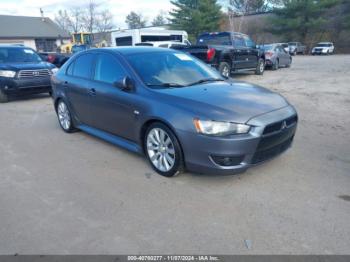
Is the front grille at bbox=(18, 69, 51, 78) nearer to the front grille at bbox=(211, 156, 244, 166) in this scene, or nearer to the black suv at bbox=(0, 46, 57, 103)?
the black suv at bbox=(0, 46, 57, 103)

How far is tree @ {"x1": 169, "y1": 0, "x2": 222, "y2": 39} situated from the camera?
146 ft

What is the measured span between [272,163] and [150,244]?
228 cm

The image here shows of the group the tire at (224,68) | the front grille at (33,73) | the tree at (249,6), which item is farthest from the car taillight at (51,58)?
the tree at (249,6)

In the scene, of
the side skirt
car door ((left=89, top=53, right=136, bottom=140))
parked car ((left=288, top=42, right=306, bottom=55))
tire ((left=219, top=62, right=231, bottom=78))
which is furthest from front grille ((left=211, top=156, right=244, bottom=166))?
parked car ((left=288, top=42, right=306, bottom=55))

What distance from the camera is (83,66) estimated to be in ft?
17.6

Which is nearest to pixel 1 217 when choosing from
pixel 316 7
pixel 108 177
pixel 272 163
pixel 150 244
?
pixel 108 177

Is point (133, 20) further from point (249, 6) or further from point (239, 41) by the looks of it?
point (239, 41)

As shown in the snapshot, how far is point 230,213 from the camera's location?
3.15 metres

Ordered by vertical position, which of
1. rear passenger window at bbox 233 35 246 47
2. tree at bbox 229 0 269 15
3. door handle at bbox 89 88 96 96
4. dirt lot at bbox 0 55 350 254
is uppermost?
tree at bbox 229 0 269 15

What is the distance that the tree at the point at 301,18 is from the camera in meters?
41.6

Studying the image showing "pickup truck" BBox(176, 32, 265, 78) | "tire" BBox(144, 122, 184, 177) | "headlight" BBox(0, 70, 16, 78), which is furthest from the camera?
"pickup truck" BBox(176, 32, 265, 78)

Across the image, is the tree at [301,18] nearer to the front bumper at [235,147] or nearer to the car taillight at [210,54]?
the car taillight at [210,54]

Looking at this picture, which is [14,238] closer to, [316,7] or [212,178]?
[212,178]

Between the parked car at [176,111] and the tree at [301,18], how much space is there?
1711 inches
